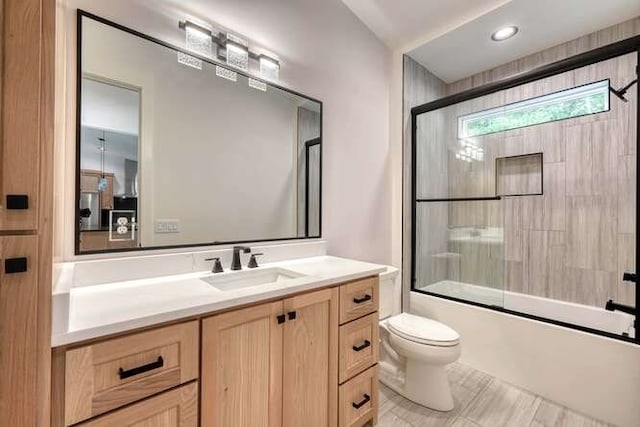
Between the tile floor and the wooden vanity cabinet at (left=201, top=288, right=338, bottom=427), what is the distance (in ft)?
2.05

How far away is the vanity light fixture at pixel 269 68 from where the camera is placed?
5.54 ft

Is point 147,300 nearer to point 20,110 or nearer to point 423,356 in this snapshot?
point 20,110

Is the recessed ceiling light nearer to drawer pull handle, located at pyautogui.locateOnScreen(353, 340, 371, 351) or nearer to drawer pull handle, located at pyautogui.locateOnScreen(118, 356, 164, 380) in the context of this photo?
drawer pull handle, located at pyautogui.locateOnScreen(353, 340, 371, 351)

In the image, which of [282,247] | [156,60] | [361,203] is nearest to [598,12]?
[361,203]

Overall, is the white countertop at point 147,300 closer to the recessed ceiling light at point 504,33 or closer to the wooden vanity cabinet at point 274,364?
the wooden vanity cabinet at point 274,364

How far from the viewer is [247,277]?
148 centimetres

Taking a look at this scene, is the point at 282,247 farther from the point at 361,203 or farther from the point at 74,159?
the point at 74,159

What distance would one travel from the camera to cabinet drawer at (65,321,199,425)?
724mm

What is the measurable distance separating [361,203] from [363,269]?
2.98 feet

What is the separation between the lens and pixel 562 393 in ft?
5.97

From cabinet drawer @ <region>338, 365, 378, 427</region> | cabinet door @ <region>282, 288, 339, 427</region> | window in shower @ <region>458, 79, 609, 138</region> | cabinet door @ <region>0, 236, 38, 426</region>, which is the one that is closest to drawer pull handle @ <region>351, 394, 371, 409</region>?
cabinet drawer @ <region>338, 365, 378, 427</region>

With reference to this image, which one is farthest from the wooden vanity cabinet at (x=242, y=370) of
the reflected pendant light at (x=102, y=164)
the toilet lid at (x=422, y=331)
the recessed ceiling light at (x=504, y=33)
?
the recessed ceiling light at (x=504, y=33)

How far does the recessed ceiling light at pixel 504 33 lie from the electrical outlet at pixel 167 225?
109 inches

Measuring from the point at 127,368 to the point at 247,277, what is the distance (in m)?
0.71
